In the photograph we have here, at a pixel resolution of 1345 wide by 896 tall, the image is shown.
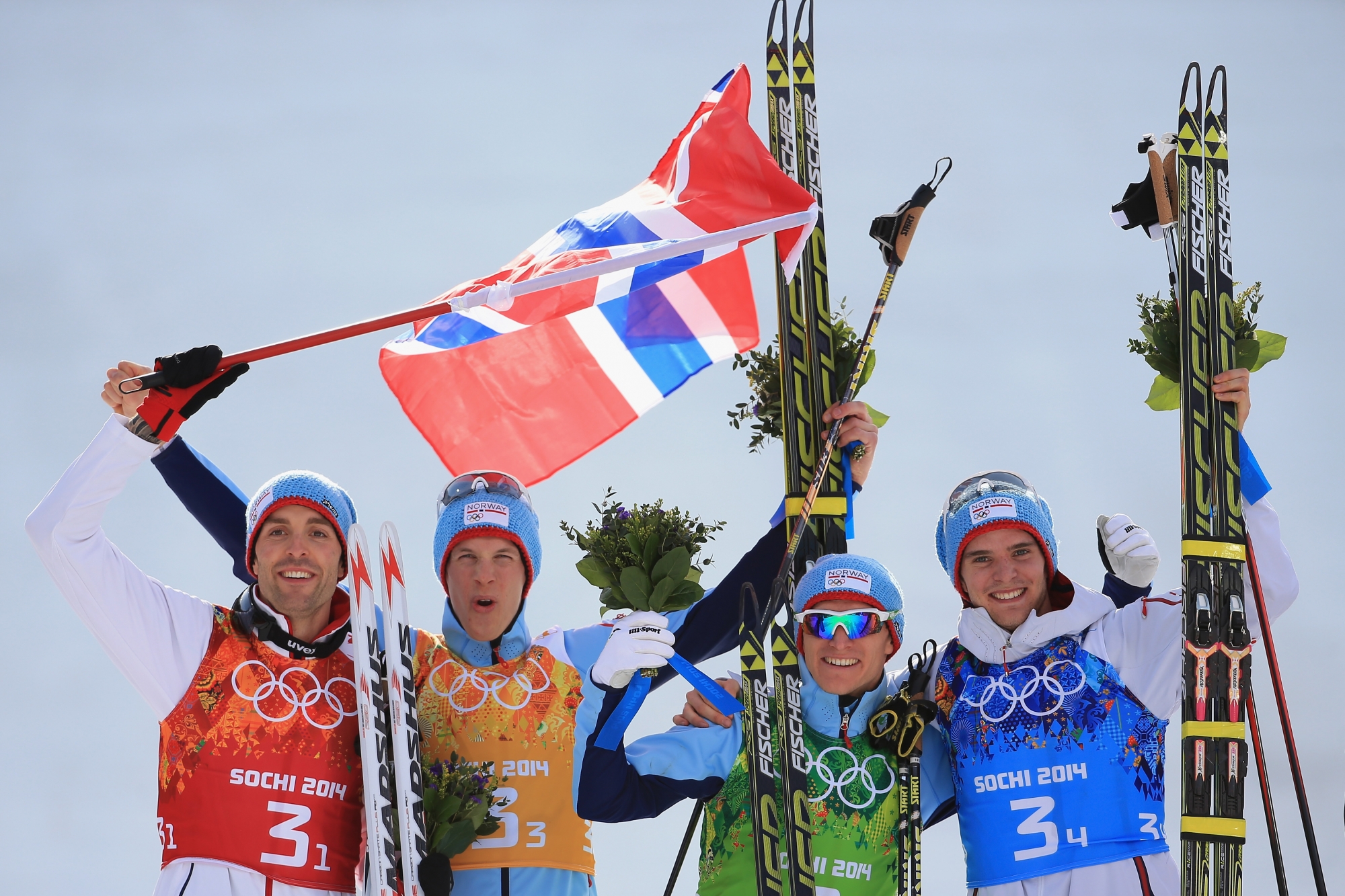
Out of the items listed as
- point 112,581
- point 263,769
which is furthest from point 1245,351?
point 112,581

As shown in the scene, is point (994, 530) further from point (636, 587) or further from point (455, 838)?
point (455, 838)

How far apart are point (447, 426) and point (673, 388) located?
3.64ft

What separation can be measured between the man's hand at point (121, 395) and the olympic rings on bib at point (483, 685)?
1.46 m

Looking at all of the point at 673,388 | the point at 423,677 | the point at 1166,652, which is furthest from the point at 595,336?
the point at 1166,652

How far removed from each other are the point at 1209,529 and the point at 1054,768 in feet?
3.58

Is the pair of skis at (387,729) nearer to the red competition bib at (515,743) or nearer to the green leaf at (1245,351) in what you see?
the red competition bib at (515,743)

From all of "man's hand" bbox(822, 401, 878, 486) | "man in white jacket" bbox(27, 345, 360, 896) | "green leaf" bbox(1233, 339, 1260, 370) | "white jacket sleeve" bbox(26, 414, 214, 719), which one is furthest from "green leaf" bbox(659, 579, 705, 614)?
"green leaf" bbox(1233, 339, 1260, 370)

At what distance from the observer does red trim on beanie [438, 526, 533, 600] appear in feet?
17.1

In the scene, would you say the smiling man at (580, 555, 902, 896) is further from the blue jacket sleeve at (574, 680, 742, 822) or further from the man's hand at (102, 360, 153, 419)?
the man's hand at (102, 360, 153, 419)

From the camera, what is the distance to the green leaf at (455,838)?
4.61 metres

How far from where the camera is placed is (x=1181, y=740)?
192 inches

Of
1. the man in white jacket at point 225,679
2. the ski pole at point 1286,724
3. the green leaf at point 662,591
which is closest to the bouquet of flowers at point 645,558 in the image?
the green leaf at point 662,591

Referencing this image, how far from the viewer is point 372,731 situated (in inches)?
179

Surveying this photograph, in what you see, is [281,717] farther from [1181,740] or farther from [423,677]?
[1181,740]
